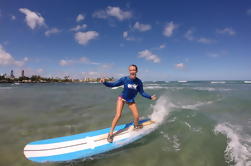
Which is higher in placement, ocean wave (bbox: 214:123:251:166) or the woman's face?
the woman's face

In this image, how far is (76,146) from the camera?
14.9 ft

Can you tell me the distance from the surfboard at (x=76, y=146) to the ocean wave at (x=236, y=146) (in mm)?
2935

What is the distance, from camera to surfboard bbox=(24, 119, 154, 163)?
4070 mm

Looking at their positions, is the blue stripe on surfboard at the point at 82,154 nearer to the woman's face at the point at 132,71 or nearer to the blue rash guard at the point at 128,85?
the blue rash guard at the point at 128,85

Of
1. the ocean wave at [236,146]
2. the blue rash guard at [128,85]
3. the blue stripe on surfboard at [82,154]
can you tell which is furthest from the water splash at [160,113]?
the blue stripe on surfboard at [82,154]

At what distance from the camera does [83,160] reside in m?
4.15

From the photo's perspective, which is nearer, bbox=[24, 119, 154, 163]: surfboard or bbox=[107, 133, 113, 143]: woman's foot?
bbox=[24, 119, 154, 163]: surfboard

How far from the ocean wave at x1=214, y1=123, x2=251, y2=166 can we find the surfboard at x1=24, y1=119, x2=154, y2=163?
294cm

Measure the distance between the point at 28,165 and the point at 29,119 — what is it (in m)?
5.26

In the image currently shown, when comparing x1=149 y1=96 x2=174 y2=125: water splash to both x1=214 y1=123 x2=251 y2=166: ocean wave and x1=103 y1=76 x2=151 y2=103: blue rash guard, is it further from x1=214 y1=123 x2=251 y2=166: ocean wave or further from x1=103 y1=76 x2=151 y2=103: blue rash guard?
x1=103 y1=76 x2=151 y2=103: blue rash guard

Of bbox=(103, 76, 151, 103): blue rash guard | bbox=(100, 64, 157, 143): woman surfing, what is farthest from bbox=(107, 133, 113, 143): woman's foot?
bbox=(103, 76, 151, 103): blue rash guard

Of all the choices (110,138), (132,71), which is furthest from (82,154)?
(132,71)

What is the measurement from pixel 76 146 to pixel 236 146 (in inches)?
212

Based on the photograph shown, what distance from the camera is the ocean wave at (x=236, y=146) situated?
13.8 feet
